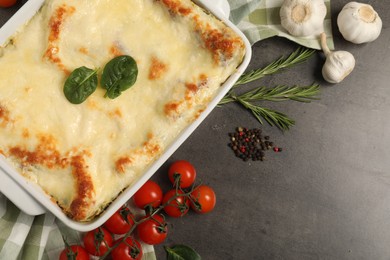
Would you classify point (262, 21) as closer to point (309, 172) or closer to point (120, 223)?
point (309, 172)

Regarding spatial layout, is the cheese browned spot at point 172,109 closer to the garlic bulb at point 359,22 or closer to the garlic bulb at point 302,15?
the garlic bulb at point 302,15

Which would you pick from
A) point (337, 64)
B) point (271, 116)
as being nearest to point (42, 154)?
point (271, 116)

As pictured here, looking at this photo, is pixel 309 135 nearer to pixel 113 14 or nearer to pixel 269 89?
pixel 269 89

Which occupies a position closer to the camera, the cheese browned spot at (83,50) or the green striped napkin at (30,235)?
the cheese browned spot at (83,50)

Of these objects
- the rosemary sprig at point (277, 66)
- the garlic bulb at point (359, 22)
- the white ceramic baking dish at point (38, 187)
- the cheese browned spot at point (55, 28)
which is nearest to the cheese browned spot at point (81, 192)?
the white ceramic baking dish at point (38, 187)

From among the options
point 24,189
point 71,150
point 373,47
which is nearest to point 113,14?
point 71,150

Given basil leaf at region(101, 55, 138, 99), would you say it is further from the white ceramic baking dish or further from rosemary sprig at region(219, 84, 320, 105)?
rosemary sprig at region(219, 84, 320, 105)
